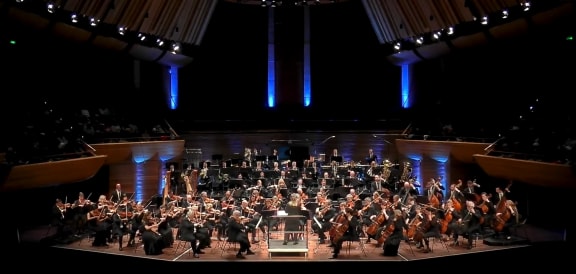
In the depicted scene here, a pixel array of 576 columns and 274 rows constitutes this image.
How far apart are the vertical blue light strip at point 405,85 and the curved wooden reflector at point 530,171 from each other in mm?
8727

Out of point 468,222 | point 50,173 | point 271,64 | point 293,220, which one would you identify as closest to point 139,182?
point 50,173

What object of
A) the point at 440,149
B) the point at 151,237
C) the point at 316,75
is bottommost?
the point at 151,237

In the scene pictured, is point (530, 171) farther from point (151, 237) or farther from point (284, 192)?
point (151, 237)

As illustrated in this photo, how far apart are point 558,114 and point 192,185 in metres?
10.3

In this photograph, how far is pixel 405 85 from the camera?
877 inches

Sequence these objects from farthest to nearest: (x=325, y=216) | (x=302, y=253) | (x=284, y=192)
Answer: (x=284, y=192) < (x=325, y=216) < (x=302, y=253)

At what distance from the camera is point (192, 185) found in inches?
617

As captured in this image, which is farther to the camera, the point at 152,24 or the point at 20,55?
the point at 152,24

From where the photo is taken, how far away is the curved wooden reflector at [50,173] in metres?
10.8

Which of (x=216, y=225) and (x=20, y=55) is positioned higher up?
(x=20, y=55)

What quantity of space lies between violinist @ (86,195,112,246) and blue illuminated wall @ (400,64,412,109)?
46.9ft

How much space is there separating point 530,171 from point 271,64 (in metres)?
13.0

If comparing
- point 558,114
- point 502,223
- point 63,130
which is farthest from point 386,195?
point 63,130

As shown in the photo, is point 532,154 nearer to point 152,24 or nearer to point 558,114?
point 558,114
